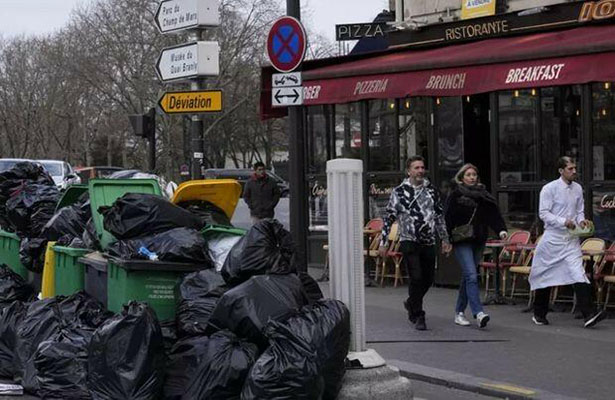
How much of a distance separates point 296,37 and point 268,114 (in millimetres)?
6563

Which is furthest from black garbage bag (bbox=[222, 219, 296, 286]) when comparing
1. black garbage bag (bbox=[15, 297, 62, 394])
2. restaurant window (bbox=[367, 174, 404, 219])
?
restaurant window (bbox=[367, 174, 404, 219])

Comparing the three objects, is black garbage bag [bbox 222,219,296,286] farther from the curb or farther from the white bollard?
the curb

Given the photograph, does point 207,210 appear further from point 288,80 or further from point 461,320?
point 461,320

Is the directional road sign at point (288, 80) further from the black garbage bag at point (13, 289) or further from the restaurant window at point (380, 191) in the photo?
the restaurant window at point (380, 191)

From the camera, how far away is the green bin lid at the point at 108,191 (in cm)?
824

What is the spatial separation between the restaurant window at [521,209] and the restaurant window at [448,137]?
3.37ft

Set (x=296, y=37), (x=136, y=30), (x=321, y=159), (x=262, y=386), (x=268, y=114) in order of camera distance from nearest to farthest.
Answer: (x=262, y=386), (x=296, y=37), (x=321, y=159), (x=268, y=114), (x=136, y=30)

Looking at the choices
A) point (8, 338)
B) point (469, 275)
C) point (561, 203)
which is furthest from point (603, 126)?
point (8, 338)

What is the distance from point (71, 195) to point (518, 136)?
5395 mm

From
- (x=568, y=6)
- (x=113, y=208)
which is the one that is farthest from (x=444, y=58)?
(x=113, y=208)

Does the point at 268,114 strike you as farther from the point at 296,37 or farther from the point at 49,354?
the point at 49,354

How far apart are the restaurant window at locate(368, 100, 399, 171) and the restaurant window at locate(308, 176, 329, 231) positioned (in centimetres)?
111

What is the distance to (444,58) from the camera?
40.4 feet

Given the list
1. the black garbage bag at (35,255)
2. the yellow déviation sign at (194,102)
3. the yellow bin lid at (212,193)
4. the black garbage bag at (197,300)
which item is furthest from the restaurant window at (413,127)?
the black garbage bag at (197,300)
